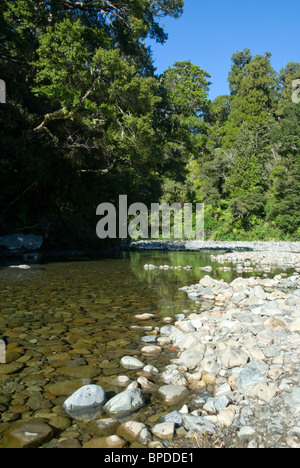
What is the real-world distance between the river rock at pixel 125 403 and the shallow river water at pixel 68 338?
0.06 metres

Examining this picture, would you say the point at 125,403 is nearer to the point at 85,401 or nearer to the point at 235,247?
the point at 85,401

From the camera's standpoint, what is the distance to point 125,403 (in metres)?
2.04

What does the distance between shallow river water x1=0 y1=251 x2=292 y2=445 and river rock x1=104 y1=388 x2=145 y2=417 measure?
0.06 metres

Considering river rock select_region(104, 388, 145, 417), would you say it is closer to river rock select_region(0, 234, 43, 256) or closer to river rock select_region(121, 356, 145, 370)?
river rock select_region(121, 356, 145, 370)

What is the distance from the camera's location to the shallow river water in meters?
2.07

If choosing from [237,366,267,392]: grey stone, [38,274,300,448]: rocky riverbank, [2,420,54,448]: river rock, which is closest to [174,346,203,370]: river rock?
[38,274,300,448]: rocky riverbank

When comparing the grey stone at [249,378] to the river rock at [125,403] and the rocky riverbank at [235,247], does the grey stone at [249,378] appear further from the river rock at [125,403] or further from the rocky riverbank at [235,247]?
the rocky riverbank at [235,247]

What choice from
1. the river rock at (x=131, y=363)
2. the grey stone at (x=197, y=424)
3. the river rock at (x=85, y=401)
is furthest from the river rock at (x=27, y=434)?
the river rock at (x=131, y=363)

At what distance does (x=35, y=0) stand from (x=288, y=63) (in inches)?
1625

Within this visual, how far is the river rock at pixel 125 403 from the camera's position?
202cm

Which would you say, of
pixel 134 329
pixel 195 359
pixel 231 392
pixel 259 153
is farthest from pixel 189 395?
pixel 259 153

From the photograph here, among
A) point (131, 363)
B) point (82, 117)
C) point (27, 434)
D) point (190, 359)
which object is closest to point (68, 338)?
point (131, 363)

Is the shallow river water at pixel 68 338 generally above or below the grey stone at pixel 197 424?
below

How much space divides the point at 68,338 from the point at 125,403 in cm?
151
